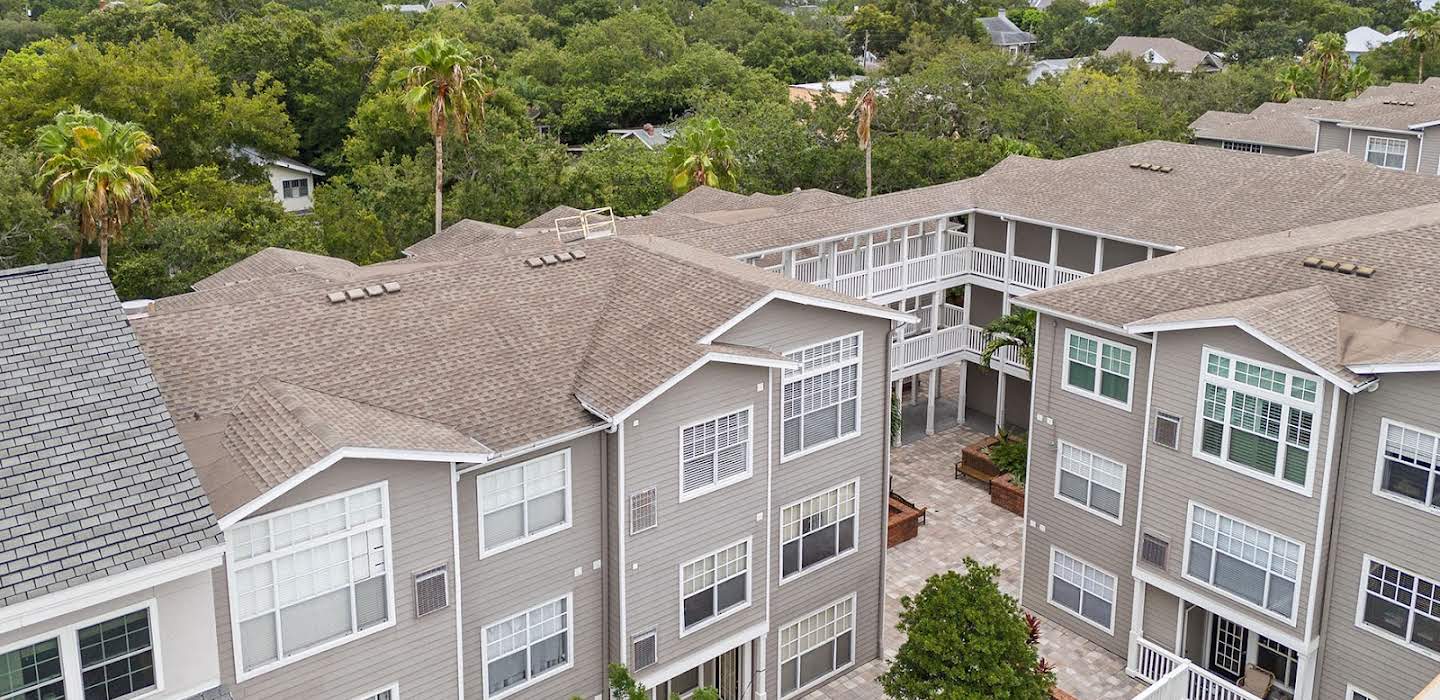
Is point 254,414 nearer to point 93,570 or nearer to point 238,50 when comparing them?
point 93,570

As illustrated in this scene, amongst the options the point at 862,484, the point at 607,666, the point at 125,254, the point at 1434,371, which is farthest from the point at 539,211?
the point at 1434,371

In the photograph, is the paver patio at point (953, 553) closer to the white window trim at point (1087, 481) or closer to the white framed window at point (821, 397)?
the white window trim at point (1087, 481)

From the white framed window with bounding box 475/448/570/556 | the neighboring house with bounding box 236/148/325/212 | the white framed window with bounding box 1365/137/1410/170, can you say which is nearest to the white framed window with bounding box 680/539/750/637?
the white framed window with bounding box 475/448/570/556

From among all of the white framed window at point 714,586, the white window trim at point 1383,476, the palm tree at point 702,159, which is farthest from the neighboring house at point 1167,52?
the white framed window at point 714,586

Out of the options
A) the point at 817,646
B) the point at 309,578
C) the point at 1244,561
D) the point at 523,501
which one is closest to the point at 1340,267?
the point at 1244,561

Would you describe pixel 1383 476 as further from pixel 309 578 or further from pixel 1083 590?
pixel 309 578
